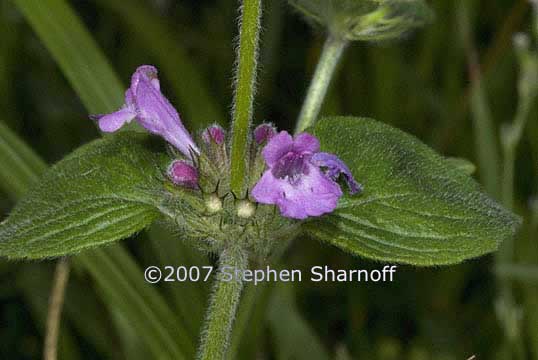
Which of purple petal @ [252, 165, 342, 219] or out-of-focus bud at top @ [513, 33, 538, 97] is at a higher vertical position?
out-of-focus bud at top @ [513, 33, 538, 97]

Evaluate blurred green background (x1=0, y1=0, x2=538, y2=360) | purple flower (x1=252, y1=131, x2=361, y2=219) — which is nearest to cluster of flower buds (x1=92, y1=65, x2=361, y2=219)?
purple flower (x1=252, y1=131, x2=361, y2=219)

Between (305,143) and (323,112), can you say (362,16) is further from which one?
(323,112)

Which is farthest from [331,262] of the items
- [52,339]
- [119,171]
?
[119,171]

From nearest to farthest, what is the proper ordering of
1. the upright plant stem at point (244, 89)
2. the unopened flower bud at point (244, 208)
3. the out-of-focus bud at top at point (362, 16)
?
the upright plant stem at point (244, 89) → the unopened flower bud at point (244, 208) → the out-of-focus bud at top at point (362, 16)

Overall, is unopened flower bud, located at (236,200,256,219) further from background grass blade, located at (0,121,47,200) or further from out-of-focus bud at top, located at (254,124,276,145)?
background grass blade, located at (0,121,47,200)

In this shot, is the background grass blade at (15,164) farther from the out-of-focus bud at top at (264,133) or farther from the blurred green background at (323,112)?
the out-of-focus bud at top at (264,133)

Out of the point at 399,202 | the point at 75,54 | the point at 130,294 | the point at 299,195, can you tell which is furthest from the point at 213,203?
the point at 75,54

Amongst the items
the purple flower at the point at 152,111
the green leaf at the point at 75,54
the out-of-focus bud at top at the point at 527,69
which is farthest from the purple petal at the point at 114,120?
the out-of-focus bud at top at the point at 527,69
